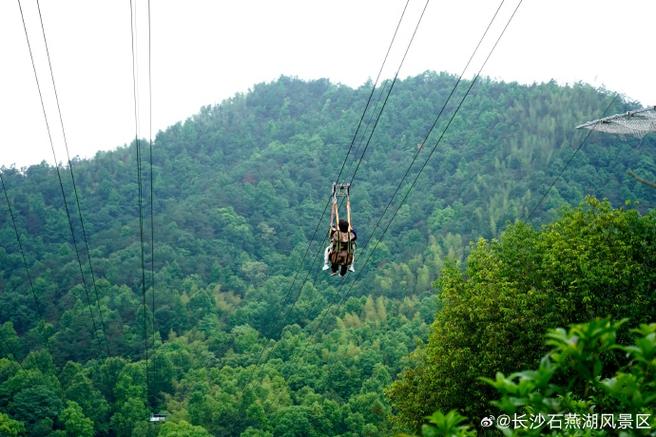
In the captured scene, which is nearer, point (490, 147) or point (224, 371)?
point (224, 371)

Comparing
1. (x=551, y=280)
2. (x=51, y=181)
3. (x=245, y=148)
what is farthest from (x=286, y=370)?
(x=245, y=148)

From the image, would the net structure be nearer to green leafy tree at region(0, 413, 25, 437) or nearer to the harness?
the harness

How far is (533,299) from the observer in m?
23.2

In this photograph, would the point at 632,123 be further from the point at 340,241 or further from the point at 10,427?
the point at 10,427

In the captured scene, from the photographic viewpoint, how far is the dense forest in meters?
23.6

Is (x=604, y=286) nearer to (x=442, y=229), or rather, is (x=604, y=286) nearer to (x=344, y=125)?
(x=442, y=229)

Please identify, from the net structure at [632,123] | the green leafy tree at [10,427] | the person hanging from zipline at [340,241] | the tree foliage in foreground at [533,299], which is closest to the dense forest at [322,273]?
the tree foliage in foreground at [533,299]

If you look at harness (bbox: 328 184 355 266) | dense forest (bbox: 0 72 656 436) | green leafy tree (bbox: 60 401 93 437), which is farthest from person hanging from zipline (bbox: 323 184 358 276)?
green leafy tree (bbox: 60 401 93 437)

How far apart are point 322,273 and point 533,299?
82.8m

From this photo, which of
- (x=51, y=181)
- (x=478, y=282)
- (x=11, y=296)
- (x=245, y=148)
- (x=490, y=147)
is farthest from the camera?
(x=245, y=148)

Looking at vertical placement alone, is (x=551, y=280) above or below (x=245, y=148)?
below

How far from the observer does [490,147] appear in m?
132

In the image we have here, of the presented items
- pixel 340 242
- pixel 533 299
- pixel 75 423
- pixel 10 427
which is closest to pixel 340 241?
pixel 340 242

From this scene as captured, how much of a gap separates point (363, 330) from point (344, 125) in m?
77.2
